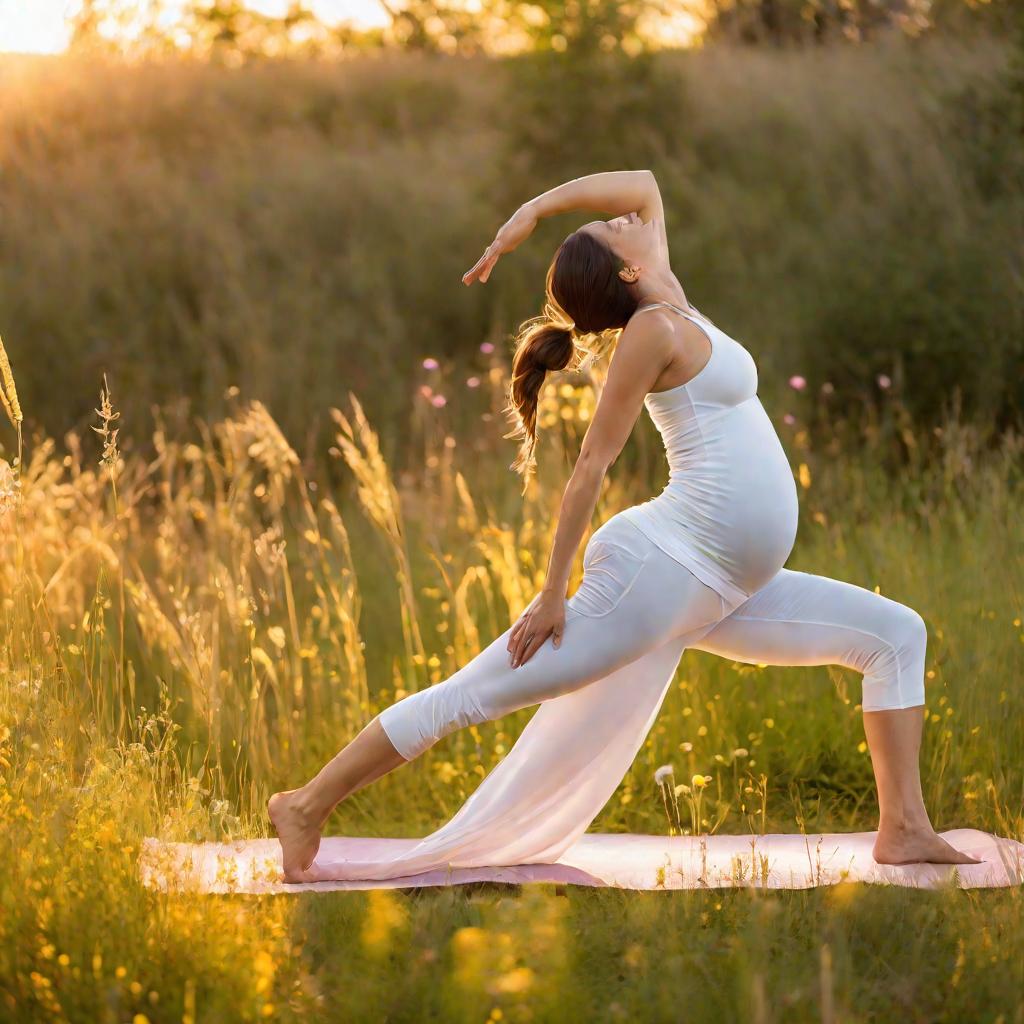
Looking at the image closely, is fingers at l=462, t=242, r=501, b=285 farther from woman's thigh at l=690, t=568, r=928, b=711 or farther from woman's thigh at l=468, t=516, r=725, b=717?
woman's thigh at l=690, t=568, r=928, b=711

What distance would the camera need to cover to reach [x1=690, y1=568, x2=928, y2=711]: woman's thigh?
366 centimetres

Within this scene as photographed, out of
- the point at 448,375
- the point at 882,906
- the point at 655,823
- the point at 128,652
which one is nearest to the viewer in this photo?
the point at 882,906

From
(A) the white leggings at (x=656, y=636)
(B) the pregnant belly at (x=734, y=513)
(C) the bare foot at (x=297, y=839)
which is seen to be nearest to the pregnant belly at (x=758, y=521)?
(B) the pregnant belly at (x=734, y=513)

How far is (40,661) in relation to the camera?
391 cm

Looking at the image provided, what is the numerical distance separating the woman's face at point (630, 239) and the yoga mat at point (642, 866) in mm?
1366

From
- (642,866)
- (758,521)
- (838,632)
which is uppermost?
(758,521)

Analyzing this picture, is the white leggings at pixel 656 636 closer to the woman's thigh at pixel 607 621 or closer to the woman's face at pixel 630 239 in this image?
the woman's thigh at pixel 607 621

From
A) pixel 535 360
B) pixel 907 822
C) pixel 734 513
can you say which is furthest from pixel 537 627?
pixel 907 822

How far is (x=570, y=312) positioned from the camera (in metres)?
3.54

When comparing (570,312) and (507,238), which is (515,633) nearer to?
(570,312)

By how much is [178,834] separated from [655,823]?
5.26 ft

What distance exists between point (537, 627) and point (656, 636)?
0.93 feet

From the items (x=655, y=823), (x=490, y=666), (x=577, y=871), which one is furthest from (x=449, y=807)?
(x=490, y=666)

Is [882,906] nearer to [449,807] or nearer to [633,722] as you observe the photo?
[633,722]
